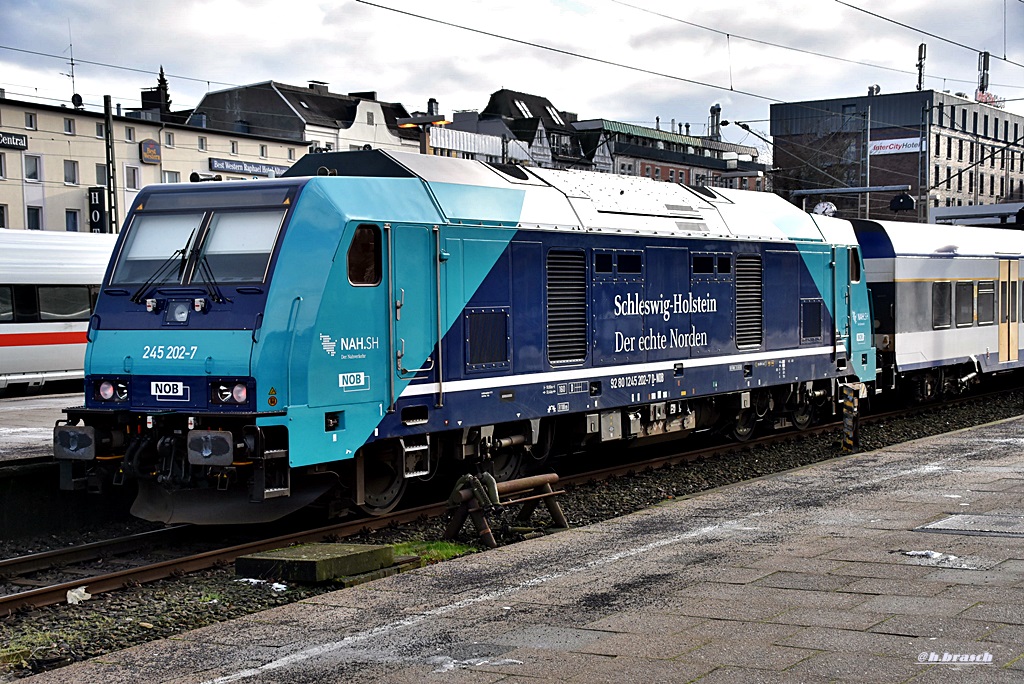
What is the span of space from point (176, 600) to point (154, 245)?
374cm

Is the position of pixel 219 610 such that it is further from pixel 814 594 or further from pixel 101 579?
pixel 814 594

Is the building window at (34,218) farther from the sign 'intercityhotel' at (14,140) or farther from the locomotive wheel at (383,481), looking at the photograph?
the locomotive wheel at (383,481)

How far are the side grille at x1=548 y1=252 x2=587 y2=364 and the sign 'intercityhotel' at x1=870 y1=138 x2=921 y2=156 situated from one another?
263ft

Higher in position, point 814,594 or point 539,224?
point 539,224

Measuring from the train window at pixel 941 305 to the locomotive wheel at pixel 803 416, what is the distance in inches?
212

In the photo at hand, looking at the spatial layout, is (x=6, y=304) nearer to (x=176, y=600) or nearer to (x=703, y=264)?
(x=703, y=264)

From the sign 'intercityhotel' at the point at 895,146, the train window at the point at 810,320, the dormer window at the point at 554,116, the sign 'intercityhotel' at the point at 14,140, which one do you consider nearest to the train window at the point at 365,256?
the train window at the point at 810,320

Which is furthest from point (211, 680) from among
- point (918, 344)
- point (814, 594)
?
point (918, 344)

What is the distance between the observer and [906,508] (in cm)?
1144

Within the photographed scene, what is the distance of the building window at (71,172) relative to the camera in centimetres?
5777

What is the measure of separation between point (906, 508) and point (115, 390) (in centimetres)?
734

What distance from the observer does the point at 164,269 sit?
1104cm

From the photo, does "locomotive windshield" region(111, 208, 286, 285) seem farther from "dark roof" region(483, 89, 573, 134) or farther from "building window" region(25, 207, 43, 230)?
"dark roof" region(483, 89, 573, 134)

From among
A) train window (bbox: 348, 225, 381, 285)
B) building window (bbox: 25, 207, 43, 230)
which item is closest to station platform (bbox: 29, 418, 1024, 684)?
train window (bbox: 348, 225, 381, 285)
